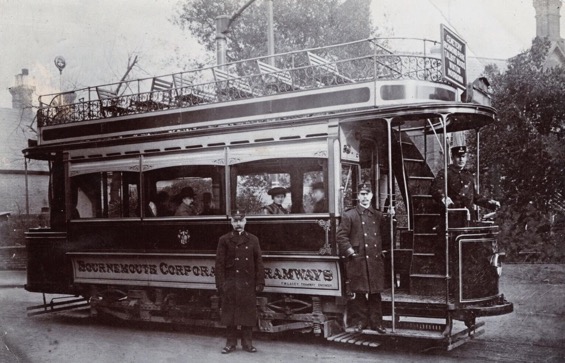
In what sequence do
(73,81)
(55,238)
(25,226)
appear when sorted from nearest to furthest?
(55,238), (25,226), (73,81)

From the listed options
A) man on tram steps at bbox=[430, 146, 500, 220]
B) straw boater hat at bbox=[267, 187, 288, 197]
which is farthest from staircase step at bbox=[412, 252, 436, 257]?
straw boater hat at bbox=[267, 187, 288, 197]

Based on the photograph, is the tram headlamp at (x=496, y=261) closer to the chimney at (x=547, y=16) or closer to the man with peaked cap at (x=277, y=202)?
the man with peaked cap at (x=277, y=202)

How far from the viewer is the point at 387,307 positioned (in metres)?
6.95

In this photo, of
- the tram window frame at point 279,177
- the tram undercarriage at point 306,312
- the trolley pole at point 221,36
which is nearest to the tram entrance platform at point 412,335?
the tram undercarriage at point 306,312

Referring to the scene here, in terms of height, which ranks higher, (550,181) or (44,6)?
(44,6)

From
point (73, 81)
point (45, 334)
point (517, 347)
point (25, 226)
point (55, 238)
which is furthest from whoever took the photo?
point (73, 81)

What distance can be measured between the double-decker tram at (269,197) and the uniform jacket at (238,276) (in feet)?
1.86

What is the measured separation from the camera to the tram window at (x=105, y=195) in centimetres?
870

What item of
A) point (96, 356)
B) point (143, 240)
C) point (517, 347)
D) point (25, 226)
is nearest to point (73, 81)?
point (25, 226)

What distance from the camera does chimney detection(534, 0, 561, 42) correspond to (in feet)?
23.8

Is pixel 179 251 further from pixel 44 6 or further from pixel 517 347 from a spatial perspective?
pixel 517 347

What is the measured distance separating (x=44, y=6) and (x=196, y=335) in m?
4.52

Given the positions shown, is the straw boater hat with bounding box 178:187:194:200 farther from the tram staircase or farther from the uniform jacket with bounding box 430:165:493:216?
the uniform jacket with bounding box 430:165:493:216

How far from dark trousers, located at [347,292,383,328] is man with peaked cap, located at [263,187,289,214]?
1.40m
